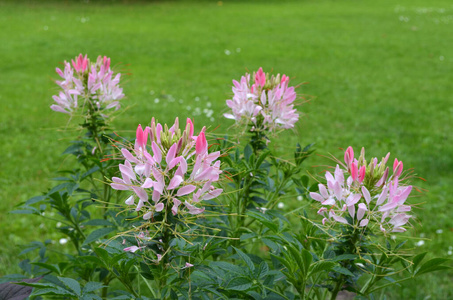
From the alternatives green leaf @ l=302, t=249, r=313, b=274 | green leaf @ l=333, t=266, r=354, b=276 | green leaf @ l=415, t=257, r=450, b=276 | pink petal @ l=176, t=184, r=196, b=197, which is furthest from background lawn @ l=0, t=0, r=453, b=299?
pink petal @ l=176, t=184, r=196, b=197

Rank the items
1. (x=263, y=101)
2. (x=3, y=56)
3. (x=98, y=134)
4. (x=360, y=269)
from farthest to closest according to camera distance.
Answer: (x=3, y=56), (x=98, y=134), (x=263, y=101), (x=360, y=269)

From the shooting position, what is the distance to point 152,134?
4.00 feet

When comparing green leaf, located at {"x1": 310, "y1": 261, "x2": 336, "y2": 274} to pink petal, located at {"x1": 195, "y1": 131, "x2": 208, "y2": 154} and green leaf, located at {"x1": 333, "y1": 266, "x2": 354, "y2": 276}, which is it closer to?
green leaf, located at {"x1": 333, "y1": 266, "x2": 354, "y2": 276}

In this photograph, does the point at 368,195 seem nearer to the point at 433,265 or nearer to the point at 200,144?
the point at 433,265

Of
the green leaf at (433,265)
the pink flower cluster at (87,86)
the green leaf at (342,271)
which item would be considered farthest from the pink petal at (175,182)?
the pink flower cluster at (87,86)

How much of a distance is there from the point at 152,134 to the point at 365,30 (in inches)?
484

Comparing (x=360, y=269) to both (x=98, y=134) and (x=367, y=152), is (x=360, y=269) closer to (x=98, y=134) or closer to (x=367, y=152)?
(x=98, y=134)

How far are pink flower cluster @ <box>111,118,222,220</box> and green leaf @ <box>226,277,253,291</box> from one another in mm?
216

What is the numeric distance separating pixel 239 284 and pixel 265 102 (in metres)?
0.86

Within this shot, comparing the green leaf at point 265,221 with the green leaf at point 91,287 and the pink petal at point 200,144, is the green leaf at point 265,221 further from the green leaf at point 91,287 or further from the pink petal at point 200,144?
the green leaf at point 91,287

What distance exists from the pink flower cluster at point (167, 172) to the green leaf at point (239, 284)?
0.71ft

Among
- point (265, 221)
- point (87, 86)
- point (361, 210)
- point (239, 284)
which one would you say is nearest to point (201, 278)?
point (239, 284)

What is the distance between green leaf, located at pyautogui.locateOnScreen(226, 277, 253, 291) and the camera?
1.20 meters

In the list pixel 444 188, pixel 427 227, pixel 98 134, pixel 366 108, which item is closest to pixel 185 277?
pixel 98 134
